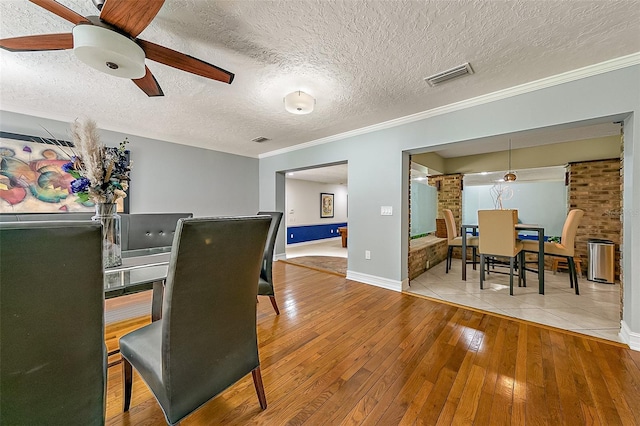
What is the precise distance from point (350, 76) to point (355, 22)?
0.63m

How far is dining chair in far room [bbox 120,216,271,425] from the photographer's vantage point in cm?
95

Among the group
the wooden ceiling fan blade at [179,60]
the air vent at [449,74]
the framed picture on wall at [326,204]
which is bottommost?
the framed picture on wall at [326,204]

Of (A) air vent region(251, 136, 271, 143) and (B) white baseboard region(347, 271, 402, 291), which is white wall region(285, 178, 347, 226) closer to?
(A) air vent region(251, 136, 271, 143)

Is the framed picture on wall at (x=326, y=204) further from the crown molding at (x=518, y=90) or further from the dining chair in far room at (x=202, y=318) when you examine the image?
Answer: the dining chair in far room at (x=202, y=318)

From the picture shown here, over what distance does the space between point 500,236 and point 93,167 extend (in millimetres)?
4158

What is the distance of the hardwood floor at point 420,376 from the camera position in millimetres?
1301

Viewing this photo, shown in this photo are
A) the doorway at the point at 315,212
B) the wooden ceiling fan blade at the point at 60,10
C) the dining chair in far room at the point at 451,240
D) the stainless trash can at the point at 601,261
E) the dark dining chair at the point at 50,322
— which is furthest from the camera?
the doorway at the point at 315,212

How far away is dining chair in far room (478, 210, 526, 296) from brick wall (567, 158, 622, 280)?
1.78 m

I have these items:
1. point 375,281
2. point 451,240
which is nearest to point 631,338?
point 375,281

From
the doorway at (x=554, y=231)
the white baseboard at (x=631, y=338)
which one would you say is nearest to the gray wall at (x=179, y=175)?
the doorway at (x=554, y=231)

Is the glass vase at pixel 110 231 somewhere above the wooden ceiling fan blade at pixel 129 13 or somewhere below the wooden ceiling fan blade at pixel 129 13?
below

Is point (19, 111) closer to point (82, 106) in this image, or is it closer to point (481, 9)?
→ point (82, 106)

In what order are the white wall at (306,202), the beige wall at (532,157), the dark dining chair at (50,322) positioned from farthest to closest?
the white wall at (306,202) < the beige wall at (532,157) < the dark dining chair at (50,322)

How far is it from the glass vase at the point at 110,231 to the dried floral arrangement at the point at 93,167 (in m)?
0.05
